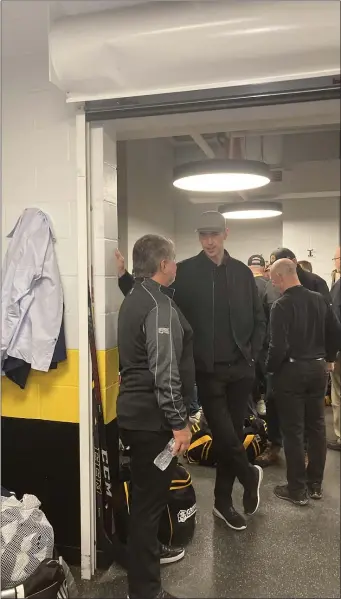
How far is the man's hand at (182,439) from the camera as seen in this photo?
1.50 m

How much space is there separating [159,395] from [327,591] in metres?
0.81

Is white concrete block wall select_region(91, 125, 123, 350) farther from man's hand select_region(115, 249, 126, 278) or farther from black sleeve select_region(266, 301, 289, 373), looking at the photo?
black sleeve select_region(266, 301, 289, 373)

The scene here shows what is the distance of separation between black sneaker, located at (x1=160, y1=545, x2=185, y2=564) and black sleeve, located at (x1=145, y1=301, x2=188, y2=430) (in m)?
0.55

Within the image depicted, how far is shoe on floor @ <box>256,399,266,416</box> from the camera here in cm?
162

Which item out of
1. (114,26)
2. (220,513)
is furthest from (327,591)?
(114,26)

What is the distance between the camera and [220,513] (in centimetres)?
177

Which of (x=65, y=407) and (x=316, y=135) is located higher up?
(x=316, y=135)

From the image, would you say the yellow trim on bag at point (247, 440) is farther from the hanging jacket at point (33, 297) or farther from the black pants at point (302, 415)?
the hanging jacket at point (33, 297)

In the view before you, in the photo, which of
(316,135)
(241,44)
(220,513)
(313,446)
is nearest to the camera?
(241,44)

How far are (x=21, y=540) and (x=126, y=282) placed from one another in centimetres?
95

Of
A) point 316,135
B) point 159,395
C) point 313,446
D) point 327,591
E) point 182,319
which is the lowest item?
point 327,591

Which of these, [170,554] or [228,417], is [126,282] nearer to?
[228,417]

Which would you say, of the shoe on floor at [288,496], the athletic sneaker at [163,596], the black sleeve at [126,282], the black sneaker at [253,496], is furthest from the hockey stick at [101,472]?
the shoe on floor at [288,496]

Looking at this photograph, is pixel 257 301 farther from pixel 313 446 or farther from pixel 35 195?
pixel 35 195
